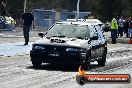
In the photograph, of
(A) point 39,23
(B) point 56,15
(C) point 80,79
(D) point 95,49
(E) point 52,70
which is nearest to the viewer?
(C) point 80,79

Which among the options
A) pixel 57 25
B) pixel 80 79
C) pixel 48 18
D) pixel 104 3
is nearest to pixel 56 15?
pixel 48 18

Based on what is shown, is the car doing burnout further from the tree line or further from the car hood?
the tree line

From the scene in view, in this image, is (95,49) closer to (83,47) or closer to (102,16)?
(83,47)

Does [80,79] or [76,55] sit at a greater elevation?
[80,79]

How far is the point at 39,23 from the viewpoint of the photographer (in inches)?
2333

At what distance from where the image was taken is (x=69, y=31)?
50.2 ft

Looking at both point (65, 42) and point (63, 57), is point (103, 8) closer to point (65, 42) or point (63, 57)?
point (65, 42)

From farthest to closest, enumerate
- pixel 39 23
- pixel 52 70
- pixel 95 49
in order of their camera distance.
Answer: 1. pixel 39 23
2. pixel 95 49
3. pixel 52 70

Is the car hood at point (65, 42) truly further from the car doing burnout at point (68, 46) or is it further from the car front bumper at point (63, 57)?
the car front bumper at point (63, 57)

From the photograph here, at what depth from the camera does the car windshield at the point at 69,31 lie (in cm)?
1505

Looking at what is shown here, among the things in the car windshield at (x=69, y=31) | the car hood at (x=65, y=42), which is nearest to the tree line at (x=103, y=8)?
the car windshield at (x=69, y=31)

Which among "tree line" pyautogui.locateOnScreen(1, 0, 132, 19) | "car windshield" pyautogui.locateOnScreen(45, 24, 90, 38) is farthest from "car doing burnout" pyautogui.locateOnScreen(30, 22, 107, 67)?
"tree line" pyautogui.locateOnScreen(1, 0, 132, 19)

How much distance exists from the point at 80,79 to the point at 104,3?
61.5m

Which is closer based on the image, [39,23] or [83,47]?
[83,47]
